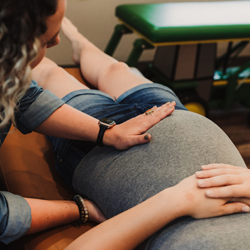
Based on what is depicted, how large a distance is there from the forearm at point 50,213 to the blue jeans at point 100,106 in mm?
139

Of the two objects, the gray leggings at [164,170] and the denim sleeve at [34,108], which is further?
the denim sleeve at [34,108]

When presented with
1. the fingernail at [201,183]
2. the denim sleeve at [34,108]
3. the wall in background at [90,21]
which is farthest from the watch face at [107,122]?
the wall in background at [90,21]

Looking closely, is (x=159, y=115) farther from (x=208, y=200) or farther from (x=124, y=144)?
(x=208, y=200)

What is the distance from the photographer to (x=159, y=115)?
0.94 m

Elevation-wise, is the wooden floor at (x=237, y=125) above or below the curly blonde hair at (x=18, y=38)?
below

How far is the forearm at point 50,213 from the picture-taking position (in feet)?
2.64

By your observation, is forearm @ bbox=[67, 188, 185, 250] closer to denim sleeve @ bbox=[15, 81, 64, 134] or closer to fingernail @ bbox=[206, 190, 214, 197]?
fingernail @ bbox=[206, 190, 214, 197]

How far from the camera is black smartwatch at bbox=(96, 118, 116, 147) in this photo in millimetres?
940

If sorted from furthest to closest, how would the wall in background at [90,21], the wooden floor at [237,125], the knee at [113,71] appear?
the wall in background at [90,21] < the wooden floor at [237,125] < the knee at [113,71]

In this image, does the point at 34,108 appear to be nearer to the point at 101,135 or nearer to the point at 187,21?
the point at 101,135

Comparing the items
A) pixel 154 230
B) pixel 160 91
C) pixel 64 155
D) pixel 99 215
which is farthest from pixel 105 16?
pixel 154 230

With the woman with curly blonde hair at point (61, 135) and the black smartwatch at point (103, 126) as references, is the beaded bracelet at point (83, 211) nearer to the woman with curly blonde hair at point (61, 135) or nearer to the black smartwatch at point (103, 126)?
the woman with curly blonde hair at point (61, 135)

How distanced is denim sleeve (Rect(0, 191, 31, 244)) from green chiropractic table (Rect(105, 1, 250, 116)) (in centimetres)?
122

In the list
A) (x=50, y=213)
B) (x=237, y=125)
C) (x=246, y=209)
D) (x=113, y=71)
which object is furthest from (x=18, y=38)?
(x=237, y=125)
